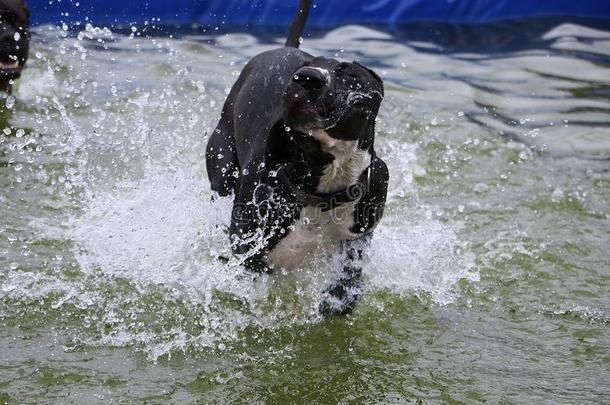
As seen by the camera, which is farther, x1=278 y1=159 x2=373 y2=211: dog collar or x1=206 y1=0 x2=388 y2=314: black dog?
x1=278 y1=159 x2=373 y2=211: dog collar

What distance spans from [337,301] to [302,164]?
36.7 inches

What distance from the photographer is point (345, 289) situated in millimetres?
3832

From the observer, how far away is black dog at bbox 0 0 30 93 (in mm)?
6348

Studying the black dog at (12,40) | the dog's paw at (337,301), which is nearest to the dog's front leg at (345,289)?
the dog's paw at (337,301)

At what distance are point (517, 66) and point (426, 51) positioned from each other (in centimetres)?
97

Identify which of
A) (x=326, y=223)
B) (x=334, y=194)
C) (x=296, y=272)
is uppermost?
(x=334, y=194)

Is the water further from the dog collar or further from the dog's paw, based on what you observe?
the dog collar

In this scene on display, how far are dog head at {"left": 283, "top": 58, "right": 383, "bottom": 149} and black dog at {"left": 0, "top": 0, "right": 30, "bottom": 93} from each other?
4.10 meters

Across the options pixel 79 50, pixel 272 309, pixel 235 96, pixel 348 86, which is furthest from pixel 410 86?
pixel 348 86

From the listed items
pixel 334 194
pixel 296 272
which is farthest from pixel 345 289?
pixel 334 194

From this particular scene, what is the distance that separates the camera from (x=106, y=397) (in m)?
3.05

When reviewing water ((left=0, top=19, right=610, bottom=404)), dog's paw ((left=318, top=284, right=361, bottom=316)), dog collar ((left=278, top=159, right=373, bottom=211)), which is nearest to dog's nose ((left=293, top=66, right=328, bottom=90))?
dog collar ((left=278, top=159, right=373, bottom=211))

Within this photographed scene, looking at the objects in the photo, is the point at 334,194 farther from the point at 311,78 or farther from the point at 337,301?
the point at 337,301

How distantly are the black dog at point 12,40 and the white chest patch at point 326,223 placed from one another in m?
3.65
